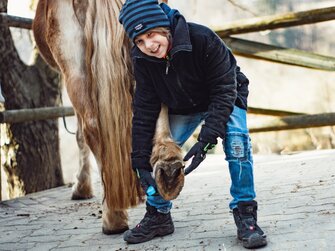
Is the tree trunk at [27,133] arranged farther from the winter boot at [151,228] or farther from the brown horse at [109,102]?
the winter boot at [151,228]

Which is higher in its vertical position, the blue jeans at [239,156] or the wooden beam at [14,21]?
the wooden beam at [14,21]

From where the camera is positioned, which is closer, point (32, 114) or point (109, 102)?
point (109, 102)

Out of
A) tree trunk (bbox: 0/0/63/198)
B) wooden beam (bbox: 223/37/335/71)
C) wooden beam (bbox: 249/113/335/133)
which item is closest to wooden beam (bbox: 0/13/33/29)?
tree trunk (bbox: 0/0/63/198)

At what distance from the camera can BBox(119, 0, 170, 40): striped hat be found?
236cm

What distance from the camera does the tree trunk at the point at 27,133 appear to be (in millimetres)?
5086

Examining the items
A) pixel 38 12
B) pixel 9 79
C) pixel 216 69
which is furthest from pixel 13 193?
pixel 216 69

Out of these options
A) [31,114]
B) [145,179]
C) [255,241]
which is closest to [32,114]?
[31,114]

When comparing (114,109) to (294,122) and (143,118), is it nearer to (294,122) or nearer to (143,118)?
(143,118)

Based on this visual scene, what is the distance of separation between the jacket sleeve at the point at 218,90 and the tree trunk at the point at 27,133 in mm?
2990

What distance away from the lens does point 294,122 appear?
17.1 ft

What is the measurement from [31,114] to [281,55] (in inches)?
95.7

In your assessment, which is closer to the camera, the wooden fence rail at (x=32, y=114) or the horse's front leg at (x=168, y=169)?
the horse's front leg at (x=168, y=169)

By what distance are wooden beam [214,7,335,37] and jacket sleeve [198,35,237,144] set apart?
111 inches

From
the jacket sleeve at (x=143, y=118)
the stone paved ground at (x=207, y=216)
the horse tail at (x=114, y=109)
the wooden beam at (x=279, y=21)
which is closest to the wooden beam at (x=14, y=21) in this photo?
the stone paved ground at (x=207, y=216)
